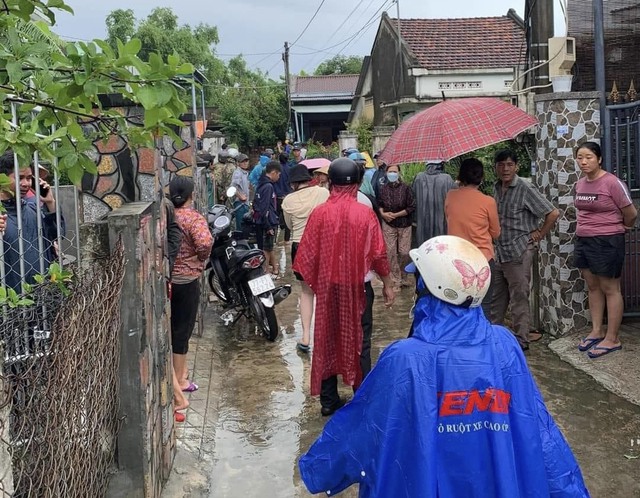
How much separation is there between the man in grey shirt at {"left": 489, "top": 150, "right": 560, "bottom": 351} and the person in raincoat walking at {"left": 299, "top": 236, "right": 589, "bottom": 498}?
4.02m

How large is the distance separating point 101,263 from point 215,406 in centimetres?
272

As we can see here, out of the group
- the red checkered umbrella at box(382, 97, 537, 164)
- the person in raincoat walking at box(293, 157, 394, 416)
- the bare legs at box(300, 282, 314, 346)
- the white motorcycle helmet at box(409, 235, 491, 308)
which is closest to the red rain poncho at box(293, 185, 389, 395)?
the person in raincoat walking at box(293, 157, 394, 416)

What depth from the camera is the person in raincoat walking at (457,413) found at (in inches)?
95.7

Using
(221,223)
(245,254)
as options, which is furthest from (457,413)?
(221,223)

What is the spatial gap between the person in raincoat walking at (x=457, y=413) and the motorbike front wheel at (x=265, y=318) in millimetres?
4792

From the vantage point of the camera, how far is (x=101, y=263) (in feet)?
11.0

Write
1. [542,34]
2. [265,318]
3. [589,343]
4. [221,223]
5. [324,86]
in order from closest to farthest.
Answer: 1. [589,343]
2. [265,318]
3. [221,223]
4. [542,34]
5. [324,86]

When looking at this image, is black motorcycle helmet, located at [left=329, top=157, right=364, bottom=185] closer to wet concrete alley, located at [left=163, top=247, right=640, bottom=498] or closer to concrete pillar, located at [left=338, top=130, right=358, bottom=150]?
wet concrete alley, located at [left=163, top=247, right=640, bottom=498]

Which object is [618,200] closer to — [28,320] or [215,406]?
[215,406]

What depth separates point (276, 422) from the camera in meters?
5.46

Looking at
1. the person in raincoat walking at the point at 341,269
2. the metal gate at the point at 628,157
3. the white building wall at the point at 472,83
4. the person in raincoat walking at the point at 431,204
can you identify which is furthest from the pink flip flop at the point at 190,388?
the white building wall at the point at 472,83

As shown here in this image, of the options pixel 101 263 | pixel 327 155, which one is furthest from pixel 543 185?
pixel 327 155

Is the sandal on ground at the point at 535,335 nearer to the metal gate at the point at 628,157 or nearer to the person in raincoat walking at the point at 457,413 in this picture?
the metal gate at the point at 628,157

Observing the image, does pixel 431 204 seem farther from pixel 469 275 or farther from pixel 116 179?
pixel 469 275
